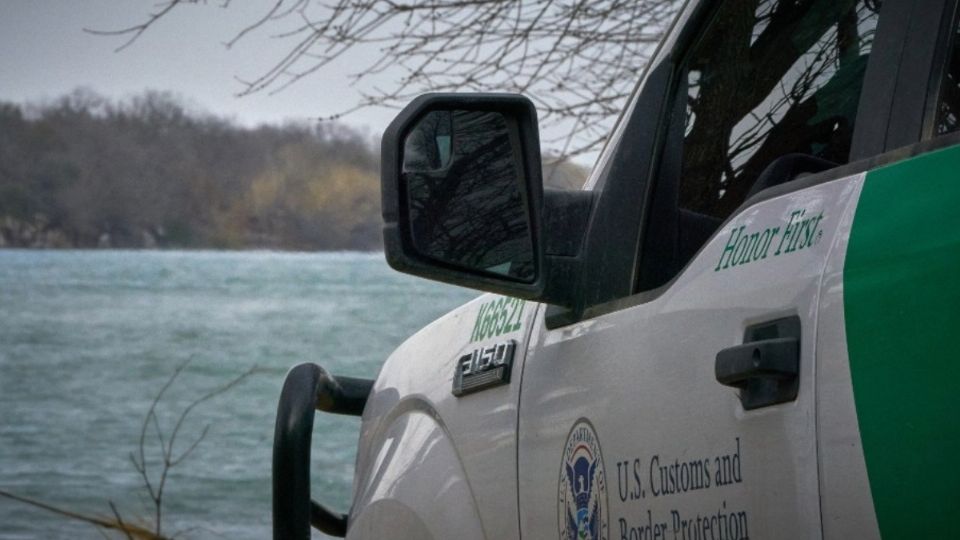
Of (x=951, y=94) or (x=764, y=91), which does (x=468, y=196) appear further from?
(x=951, y=94)

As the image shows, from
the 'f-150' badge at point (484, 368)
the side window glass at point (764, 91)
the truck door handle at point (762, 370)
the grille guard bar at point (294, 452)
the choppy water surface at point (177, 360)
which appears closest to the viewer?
the truck door handle at point (762, 370)

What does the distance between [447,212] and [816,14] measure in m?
0.61

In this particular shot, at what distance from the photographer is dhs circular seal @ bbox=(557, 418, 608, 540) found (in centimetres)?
231

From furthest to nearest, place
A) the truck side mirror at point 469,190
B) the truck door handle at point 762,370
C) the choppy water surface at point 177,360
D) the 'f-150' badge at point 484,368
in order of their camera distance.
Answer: the choppy water surface at point 177,360
the 'f-150' badge at point 484,368
the truck side mirror at point 469,190
the truck door handle at point 762,370

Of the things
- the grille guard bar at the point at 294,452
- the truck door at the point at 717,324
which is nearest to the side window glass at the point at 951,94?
the truck door at the point at 717,324

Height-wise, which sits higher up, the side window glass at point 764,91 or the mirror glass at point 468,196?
the side window glass at point 764,91

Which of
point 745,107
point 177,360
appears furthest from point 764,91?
point 177,360

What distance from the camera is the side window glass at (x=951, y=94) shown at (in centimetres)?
197

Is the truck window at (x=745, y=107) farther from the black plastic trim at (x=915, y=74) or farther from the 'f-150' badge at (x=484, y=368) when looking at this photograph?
the 'f-150' badge at (x=484, y=368)

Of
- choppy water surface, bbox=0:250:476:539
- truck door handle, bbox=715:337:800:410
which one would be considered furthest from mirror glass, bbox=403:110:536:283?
choppy water surface, bbox=0:250:476:539

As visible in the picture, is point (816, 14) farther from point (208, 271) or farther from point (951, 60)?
point (208, 271)

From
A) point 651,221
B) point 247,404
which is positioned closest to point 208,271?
point 247,404

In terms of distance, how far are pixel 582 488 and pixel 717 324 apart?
425 millimetres

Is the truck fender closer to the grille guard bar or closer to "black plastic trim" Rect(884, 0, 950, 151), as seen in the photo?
the grille guard bar
